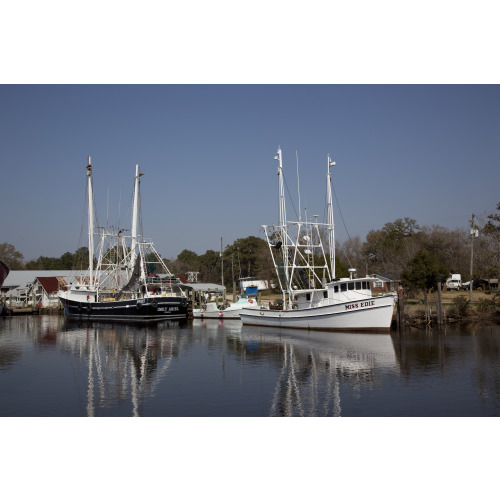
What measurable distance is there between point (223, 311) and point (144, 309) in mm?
7438

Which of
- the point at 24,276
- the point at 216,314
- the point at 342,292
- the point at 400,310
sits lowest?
the point at 216,314

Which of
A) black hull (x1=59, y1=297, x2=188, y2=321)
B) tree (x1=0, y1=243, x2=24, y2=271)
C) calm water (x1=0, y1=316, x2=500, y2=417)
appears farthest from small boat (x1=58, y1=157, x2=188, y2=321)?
tree (x1=0, y1=243, x2=24, y2=271)

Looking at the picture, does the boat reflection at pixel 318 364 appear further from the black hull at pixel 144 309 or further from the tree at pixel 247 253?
the tree at pixel 247 253

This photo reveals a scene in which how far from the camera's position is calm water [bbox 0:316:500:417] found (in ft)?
48.2

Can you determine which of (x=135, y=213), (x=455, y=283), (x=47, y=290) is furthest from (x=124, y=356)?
(x=455, y=283)

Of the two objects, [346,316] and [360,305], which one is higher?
[360,305]

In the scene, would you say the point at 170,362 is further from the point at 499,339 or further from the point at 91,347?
the point at 499,339

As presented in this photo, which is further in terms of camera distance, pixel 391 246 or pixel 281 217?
pixel 391 246

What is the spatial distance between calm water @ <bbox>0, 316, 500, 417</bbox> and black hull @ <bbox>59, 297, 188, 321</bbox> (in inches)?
509

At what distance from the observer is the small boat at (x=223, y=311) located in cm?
4520

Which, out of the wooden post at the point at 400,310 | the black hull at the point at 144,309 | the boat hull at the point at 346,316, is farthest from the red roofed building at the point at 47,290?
the wooden post at the point at 400,310

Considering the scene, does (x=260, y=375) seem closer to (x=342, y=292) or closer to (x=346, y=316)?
(x=346, y=316)

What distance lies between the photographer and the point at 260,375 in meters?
19.5

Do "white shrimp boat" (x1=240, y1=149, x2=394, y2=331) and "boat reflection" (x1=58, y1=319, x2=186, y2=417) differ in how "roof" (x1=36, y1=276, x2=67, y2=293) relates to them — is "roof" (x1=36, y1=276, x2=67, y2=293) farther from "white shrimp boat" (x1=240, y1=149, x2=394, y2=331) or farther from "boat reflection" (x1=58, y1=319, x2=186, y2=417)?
"white shrimp boat" (x1=240, y1=149, x2=394, y2=331)
